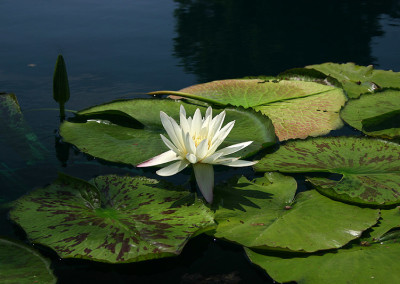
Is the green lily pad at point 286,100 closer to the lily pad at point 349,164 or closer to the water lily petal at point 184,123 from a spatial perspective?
the lily pad at point 349,164

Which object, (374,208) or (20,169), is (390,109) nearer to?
(374,208)

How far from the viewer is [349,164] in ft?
6.15

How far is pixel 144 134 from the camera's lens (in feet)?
6.84

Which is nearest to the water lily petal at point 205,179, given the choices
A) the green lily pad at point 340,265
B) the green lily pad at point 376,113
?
the green lily pad at point 340,265

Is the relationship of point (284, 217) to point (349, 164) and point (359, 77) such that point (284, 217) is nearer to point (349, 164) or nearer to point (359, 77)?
point (349, 164)

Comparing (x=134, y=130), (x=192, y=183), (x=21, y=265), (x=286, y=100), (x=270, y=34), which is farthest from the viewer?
(x=270, y=34)

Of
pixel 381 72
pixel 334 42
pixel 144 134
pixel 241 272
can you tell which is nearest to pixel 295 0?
pixel 334 42

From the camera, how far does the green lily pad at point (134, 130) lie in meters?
1.94

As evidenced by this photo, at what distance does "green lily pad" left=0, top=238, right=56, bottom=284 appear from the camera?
120 centimetres

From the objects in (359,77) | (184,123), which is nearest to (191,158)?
(184,123)

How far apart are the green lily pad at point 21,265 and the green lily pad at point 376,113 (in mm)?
1605

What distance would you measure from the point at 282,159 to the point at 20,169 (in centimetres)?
109

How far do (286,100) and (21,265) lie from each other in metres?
1.71

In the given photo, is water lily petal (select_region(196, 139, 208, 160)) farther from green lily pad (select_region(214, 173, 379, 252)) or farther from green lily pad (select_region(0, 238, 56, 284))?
green lily pad (select_region(0, 238, 56, 284))
